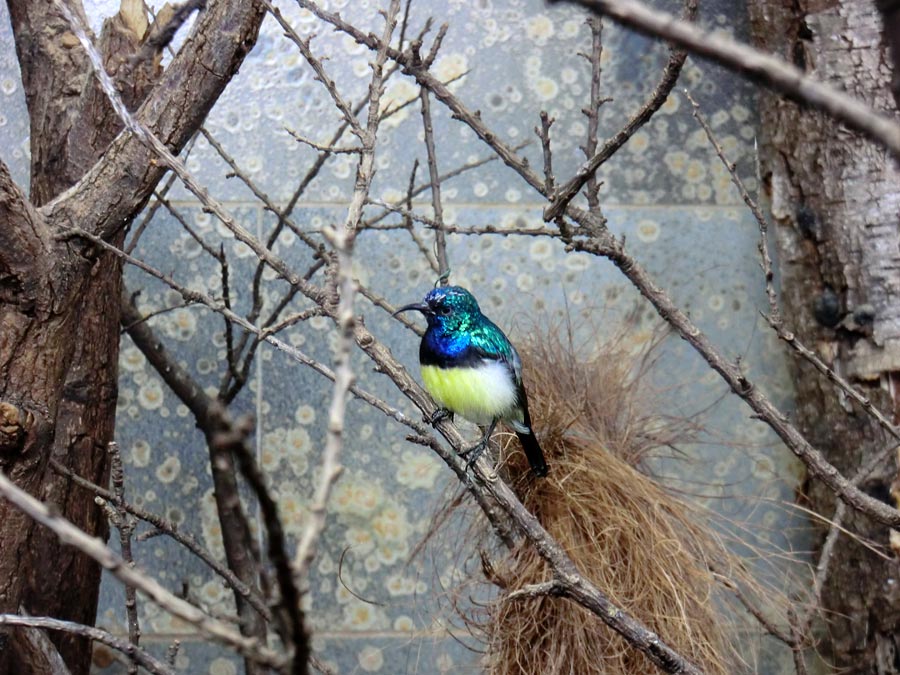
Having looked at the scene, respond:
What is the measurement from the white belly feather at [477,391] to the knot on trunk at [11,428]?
0.57 metres

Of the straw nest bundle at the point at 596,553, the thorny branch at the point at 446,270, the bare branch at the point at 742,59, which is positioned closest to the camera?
the bare branch at the point at 742,59

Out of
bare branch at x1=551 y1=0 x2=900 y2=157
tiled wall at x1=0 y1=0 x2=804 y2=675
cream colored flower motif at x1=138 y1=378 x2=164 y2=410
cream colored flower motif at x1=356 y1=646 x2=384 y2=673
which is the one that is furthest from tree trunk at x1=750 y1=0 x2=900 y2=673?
bare branch at x1=551 y1=0 x2=900 y2=157

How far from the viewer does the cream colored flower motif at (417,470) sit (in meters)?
2.04

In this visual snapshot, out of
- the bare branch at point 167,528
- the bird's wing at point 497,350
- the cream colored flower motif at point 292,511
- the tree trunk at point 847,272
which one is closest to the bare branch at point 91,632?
the bare branch at point 167,528

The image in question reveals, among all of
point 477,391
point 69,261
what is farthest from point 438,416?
point 69,261

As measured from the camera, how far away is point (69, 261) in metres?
1.13

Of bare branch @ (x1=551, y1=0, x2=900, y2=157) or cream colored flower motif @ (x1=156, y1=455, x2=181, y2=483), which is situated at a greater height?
cream colored flower motif @ (x1=156, y1=455, x2=181, y2=483)

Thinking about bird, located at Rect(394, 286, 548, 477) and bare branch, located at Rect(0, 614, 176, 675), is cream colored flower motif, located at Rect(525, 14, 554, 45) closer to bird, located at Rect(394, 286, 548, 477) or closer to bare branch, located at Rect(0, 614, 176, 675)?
bird, located at Rect(394, 286, 548, 477)

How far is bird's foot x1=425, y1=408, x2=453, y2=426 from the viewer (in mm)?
1176

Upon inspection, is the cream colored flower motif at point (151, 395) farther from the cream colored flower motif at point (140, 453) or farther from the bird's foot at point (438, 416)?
the bird's foot at point (438, 416)

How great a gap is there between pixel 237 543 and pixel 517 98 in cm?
105

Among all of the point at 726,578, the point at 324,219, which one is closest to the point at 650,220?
the point at 324,219

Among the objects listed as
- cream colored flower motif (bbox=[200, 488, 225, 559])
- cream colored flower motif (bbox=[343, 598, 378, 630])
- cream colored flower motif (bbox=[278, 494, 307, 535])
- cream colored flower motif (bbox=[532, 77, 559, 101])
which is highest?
cream colored flower motif (bbox=[532, 77, 559, 101])

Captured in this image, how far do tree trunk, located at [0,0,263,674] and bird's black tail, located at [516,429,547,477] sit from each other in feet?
1.92
